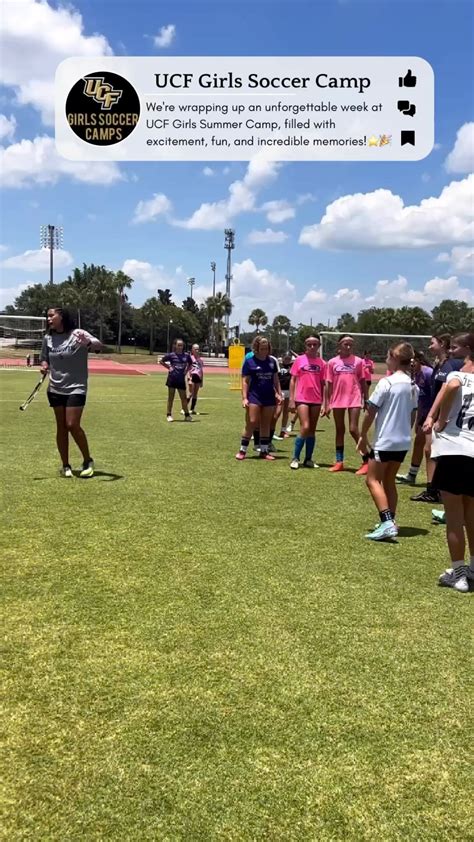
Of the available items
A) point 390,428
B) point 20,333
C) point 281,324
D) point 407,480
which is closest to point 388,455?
point 390,428

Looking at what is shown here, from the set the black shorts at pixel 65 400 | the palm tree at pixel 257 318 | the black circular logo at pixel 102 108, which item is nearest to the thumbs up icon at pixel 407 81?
the black circular logo at pixel 102 108

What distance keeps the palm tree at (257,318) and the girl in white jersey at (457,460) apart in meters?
111

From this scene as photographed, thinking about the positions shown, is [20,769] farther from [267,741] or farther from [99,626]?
[99,626]

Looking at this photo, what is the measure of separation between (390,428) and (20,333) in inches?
1470

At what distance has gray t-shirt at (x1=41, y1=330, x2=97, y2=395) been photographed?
741 cm

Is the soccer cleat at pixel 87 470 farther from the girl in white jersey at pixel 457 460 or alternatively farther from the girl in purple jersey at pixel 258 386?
the girl in white jersey at pixel 457 460

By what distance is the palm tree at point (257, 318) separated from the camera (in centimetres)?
11400

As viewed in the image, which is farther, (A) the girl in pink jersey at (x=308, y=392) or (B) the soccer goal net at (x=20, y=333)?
(B) the soccer goal net at (x=20, y=333)

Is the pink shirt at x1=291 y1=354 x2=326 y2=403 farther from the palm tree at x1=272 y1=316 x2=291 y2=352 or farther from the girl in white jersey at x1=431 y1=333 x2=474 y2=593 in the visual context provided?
the palm tree at x1=272 y1=316 x2=291 y2=352

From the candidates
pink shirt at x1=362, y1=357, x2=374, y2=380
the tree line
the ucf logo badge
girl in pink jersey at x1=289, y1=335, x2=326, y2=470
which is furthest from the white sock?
the tree line

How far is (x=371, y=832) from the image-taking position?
2.13 metres

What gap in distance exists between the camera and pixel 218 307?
103 meters

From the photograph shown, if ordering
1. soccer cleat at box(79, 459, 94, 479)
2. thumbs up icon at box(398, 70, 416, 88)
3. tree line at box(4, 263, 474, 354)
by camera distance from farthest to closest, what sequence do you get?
tree line at box(4, 263, 474, 354) < thumbs up icon at box(398, 70, 416, 88) < soccer cleat at box(79, 459, 94, 479)

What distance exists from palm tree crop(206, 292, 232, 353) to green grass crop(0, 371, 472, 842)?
98.5 meters
